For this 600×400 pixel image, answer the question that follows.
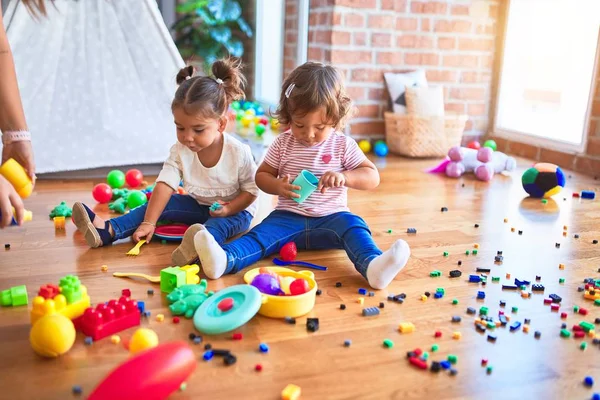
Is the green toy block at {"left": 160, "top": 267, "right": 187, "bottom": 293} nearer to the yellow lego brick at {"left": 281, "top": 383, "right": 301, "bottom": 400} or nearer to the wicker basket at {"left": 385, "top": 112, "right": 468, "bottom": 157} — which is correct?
the yellow lego brick at {"left": 281, "top": 383, "right": 301, "bottom": 400}

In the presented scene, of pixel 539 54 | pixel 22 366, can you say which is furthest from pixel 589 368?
pixel 539 54

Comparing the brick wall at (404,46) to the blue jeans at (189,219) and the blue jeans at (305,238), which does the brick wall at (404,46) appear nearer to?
the blue jeans at (189,219)

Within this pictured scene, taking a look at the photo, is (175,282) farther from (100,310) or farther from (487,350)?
(487,350)

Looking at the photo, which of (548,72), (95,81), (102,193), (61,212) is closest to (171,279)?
(61,212)

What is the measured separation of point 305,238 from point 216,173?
0.34m

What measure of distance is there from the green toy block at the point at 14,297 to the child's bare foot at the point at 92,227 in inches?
14.1

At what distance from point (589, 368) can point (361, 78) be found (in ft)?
7.84

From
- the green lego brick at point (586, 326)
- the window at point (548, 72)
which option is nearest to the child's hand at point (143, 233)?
the green lego brick at point (586, 326)

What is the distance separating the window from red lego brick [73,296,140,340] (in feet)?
8.08

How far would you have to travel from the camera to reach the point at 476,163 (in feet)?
8.77

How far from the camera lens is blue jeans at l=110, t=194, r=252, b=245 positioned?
162cm

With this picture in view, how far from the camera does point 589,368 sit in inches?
40.0

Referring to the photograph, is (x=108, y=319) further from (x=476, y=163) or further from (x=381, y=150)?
(x=381, y=150)

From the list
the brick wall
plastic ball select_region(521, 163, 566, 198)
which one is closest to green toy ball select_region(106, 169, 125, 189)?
the brick wall
